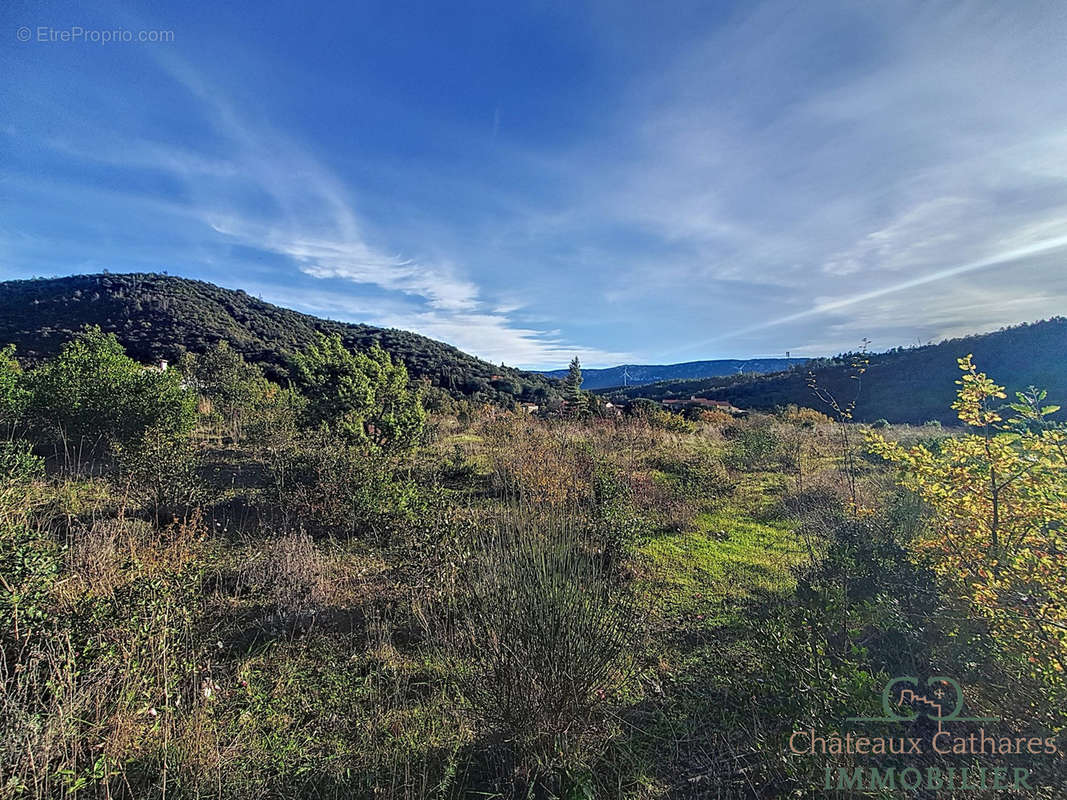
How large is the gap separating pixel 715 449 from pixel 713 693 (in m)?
8.86

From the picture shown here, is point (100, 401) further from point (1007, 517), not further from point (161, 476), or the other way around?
point (1007, 517)

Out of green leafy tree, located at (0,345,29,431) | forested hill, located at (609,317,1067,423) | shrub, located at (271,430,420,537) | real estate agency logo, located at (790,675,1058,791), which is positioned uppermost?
forested hill, located at (609,317,1067,423)

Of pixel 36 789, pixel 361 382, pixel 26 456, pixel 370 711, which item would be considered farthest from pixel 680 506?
pixel 26 456

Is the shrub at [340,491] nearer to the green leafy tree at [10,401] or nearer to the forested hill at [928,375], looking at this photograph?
the green leafy tree at [10,401]

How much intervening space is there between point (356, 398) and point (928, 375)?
134 ft

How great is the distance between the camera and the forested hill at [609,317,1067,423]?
86.9 feet

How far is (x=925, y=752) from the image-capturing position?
7.22ft

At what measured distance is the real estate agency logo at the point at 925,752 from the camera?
1.85 meters

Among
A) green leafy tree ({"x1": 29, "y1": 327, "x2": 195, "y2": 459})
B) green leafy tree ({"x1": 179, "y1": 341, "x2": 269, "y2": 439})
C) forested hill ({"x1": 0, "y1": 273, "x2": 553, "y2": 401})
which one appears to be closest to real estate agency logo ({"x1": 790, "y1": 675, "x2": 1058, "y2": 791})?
green leafy tree ({"x1": 29, "y1": 327, "x2": 195, "y2": 459})

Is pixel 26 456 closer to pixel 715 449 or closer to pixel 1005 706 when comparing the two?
pixel 1005 706

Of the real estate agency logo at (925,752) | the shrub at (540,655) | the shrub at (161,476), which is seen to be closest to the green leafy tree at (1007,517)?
the real estate agency logo at (925,752)

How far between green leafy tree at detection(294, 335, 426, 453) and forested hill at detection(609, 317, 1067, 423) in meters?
27.1

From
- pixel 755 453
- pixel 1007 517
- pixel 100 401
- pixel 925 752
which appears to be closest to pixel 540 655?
pixel 925 752

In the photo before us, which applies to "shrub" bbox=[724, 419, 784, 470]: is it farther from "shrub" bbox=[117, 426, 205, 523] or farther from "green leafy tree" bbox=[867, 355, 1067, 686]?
"shrub" bbox=[117, 426, 205, 523]
